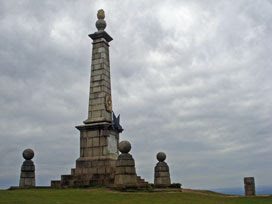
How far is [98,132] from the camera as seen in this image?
2133 centimetres

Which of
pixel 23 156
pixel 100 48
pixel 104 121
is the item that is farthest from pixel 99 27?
pixel 23 156

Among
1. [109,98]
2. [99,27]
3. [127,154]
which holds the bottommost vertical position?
[127,154]

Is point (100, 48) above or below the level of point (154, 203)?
above

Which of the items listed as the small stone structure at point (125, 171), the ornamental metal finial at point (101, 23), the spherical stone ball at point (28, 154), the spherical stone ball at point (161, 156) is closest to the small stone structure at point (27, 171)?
the spherical stone ball at point (28, 154)

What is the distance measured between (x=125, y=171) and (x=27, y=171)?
8.08 meters

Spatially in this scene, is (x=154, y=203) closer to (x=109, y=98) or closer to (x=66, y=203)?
(x=66, y=203)

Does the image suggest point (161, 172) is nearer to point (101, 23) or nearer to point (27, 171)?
point (27, 171)

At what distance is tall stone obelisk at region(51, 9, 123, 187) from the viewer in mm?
19922

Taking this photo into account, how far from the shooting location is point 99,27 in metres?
24.4

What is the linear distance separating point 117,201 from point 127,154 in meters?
5.14

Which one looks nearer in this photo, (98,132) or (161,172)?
(98,132)

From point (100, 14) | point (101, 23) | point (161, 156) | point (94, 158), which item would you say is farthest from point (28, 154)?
point (100, 14)

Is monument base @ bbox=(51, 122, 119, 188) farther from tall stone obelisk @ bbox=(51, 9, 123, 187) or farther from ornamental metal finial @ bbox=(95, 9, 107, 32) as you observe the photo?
ornamental metal finial @ bbox=(95, 9, 107, 32)

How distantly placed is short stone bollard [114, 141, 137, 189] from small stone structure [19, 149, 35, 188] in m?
7.18
